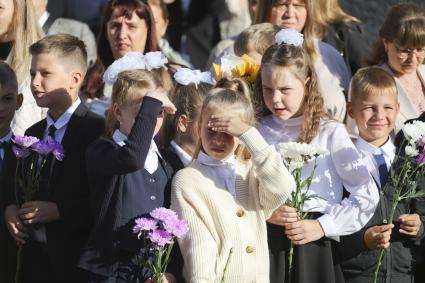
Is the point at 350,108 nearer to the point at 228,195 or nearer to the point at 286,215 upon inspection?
the point at 286,215

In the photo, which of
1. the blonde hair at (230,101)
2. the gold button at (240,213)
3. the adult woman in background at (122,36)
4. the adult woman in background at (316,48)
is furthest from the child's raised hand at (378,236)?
the adult woman in background at (122,36)

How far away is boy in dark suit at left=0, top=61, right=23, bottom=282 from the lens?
602 cm

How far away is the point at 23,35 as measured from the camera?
679 cm

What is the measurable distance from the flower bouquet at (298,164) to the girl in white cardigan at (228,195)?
0.23 ft

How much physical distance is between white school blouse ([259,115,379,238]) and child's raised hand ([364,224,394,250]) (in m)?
0.09

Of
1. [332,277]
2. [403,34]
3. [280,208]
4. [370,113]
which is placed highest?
[403,34]

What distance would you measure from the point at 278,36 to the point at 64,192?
138cm

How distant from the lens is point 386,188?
598cm

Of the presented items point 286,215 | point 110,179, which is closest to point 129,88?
point 110,179

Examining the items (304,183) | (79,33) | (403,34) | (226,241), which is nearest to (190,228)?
(226,241)

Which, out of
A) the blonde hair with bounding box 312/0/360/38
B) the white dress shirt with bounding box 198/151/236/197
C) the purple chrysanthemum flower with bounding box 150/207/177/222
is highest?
the blonde hair with bounding box 312/0/360/38

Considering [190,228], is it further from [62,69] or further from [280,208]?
[62,69]

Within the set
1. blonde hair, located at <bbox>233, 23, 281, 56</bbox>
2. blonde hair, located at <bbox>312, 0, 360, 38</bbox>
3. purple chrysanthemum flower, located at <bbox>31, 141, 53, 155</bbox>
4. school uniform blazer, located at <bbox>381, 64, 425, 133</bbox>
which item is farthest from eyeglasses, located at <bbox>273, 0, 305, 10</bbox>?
purple chrysanthemum flower, located at <bbox>31, 141, 53, 155</bbox>

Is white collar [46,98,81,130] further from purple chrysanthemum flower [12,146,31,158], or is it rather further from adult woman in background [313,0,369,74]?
adult woman in background [313,0,369,74]
